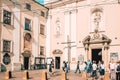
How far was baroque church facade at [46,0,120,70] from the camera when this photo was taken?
2672cm

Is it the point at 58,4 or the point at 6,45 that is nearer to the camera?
the point at 6,45

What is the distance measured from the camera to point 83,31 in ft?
95.1

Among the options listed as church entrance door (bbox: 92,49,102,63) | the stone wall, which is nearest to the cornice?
church entrance door (bbox: 92,49,102,63)

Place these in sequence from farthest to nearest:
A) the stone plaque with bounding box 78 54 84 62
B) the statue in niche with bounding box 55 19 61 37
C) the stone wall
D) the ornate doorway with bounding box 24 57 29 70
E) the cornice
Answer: the statue in niche with bounding box 55 19 61 37 → the cornice → the ornate doorway with bounding box 24 57 29 70 → the stone plaque with bounding box 78 54 84 62 → the stone wall

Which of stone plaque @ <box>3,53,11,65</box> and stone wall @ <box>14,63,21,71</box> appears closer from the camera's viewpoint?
stone plaque @ <box>3,53,11,65</box>

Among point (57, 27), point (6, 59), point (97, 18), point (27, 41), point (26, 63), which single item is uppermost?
point (97, 18)

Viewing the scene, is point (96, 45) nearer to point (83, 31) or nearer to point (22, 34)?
point (83, 31)

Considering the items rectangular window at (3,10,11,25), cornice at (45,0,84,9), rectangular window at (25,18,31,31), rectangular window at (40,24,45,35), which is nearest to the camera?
rectangular window at (3,10,11,25)

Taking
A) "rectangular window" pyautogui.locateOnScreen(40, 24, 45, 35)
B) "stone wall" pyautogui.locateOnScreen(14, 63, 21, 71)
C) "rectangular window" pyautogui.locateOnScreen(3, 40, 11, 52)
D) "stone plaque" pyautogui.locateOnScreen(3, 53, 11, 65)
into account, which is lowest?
"stone wall" pyautogui.locateOnScreen(14, 63, 21, 71)

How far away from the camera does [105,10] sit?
27.5 metres

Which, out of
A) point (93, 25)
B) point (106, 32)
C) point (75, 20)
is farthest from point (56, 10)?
point (106, 32)

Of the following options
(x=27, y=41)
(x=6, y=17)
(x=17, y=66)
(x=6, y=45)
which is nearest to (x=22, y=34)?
(x=27, y=41)

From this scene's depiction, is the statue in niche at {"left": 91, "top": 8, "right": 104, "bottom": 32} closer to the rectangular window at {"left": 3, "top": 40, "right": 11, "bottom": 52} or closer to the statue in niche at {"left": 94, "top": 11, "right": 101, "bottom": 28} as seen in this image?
the statue in niche at {"left": 94, "top": 11, "right": 101, "bottom": 28}

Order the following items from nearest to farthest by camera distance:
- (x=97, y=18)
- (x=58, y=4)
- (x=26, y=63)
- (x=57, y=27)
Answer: (x=97, y=18)
(x=26, y=63)
(x=57, y=27)
(x=58, y=4)
